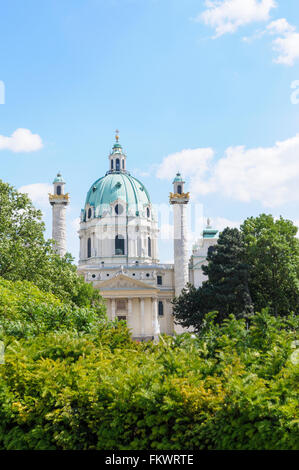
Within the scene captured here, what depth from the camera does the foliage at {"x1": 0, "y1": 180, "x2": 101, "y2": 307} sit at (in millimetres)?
32531

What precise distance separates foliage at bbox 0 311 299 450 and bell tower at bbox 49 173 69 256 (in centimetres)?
6716

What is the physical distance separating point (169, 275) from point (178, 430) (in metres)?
75.6

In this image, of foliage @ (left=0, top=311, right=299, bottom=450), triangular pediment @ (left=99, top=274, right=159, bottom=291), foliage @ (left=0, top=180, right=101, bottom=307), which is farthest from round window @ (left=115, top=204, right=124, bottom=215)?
foliage @ (left=0, top=311, right=299, bottom=450)

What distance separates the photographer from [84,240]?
91.0 meters

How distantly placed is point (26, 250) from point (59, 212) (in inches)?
1835

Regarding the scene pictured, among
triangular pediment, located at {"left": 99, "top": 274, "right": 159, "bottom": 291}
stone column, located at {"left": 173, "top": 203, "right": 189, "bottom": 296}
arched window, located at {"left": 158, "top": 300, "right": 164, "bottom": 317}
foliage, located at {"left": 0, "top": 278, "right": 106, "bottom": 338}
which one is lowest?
foliage, located at {"left": 0, "top": 278, "right": 106, "bottom": 338}

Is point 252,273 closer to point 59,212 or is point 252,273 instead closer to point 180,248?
point 180,248

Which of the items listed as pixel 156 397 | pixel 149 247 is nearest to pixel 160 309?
pixel 149 247

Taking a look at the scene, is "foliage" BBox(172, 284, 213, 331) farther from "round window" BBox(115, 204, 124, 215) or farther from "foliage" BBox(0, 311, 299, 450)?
"round window" BBox(115, 204, 124, 215)

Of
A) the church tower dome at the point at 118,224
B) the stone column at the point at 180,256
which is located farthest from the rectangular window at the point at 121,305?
the church tower dome at the point at 118,224

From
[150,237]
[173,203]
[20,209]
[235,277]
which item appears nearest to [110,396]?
[20,209]

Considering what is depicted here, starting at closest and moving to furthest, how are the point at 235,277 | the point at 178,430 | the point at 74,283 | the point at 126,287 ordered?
the point at 178,430, the point at 74,283, the point at 235,277, the point at 126,287

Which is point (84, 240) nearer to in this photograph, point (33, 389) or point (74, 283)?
point (74, 283)

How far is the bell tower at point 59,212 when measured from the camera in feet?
257
